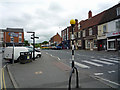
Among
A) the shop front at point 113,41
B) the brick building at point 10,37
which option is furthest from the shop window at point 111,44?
the brick building at point 10,37

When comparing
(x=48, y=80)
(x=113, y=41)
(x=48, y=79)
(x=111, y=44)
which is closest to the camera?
(x=48, y=80)

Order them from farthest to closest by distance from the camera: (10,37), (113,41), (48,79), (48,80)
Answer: (10,37)
(113,41)
(48,79)
(48,80)

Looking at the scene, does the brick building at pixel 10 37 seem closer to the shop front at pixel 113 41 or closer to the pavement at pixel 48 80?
the shop front at pixel 113 41

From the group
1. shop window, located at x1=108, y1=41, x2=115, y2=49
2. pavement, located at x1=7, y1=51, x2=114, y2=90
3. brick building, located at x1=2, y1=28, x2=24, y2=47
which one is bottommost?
pavement, located at x1=7, y1=51, x2=114, y2=90

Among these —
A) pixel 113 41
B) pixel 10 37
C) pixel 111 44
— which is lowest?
pixel 111 44

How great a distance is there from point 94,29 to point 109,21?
641 centimetres

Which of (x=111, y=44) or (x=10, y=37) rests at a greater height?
(x=10, y=37)

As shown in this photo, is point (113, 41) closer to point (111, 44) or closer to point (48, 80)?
point (111, 44)

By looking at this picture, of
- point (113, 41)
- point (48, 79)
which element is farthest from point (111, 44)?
point (48, 79)

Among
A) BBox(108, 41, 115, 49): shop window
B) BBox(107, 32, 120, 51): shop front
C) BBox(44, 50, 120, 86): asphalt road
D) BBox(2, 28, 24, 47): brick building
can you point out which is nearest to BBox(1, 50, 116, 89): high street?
BBox(44, 50, 120, 86): asphalt road

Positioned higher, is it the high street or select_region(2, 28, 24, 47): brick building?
select_region(2, 28, 24, 47): brick building

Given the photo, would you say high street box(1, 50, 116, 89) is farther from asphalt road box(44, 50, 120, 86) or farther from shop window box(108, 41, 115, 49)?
shop window box(108, 41, 115, 49)

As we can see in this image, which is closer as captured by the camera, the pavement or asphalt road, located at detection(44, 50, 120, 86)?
the pavement

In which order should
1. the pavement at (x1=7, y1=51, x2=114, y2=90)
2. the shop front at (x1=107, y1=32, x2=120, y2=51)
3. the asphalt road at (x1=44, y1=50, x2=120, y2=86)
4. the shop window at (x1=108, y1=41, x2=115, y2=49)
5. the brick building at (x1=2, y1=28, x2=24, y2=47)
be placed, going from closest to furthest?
the pavement at (x1=7, y1=51, x2=114, y2=90) < the asphalt road at (x1=44, y1=50, x2=120, y2=86) < the shop front at (x1=107, y1=32, x2=120, y2=51) < the shop window at (x1=108, y1=41, x2=115, y2=49) < the brick building at (x1=2, y1=28, x2=24, y2=47)
